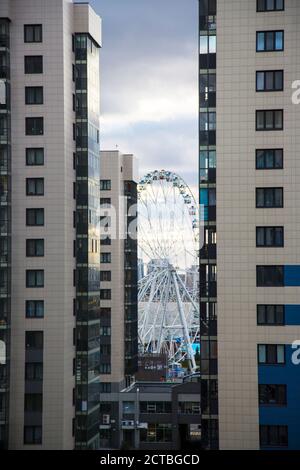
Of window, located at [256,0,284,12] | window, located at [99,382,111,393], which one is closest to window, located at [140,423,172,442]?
window, located at [99,382,111,393]

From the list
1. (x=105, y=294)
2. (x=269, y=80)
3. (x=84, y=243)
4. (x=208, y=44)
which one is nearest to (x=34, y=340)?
(x=84, y=243)

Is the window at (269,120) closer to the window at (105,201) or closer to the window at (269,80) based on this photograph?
the window at (269,80)

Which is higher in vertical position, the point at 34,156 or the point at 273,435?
the point at 34,156

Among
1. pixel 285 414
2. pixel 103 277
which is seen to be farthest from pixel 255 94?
pixel 103 277

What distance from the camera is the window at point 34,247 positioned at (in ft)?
104

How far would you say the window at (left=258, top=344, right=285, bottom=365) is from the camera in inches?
982

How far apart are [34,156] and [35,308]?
569cm

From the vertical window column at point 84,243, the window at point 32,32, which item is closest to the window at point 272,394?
the vertical window column at point 84,243

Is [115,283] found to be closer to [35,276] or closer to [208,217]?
[35,276]

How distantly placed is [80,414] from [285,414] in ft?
38.1

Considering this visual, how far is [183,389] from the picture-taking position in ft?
171

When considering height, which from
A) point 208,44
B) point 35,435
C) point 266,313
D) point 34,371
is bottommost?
point 35,435

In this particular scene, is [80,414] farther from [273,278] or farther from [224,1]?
[224,1]

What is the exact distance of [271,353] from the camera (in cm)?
2506
